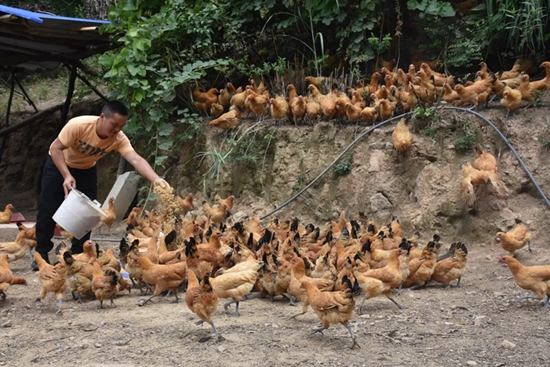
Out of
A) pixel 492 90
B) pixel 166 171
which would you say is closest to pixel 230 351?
pixel 492 90

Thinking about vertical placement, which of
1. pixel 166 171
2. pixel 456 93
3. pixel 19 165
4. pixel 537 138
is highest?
pixel 456 93

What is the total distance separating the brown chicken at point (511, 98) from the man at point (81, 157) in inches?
216

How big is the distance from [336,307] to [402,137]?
482 centimetres

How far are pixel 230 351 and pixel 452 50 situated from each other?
26.5 ft

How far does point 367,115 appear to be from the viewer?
1087 centimetres

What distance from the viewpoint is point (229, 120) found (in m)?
12.6

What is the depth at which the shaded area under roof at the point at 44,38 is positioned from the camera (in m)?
10.6

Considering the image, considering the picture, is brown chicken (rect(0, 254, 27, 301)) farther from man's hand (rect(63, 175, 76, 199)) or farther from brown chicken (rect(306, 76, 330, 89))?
brown chicken (rect(306, 76, 330, 89))

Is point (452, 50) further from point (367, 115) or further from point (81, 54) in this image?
point (81, 54)

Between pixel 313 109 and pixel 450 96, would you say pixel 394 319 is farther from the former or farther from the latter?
pixel 313 109

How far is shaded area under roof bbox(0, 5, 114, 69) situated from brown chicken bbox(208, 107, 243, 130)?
2.78m

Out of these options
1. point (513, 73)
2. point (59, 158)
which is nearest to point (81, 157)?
point (59, 158)

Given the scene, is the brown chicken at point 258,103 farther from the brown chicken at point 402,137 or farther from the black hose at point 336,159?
the brown chicken at point 402,137

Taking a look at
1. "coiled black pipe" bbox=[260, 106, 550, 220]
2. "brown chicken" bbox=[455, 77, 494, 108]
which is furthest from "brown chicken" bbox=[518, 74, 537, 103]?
"coiled black pipe" bbox=[260, 106, 550, 220]
